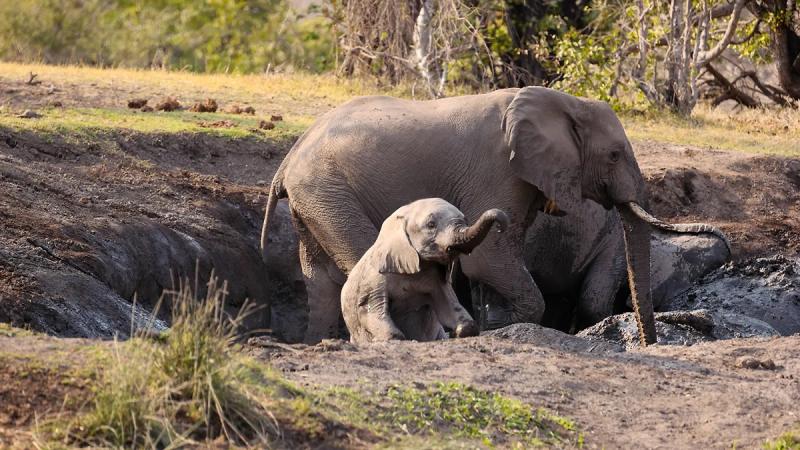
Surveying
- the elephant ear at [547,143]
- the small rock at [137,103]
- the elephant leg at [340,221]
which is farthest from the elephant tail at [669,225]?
the small rock at [137,103]

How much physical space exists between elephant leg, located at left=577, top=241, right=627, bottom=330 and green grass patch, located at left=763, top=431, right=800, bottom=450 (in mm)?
5811

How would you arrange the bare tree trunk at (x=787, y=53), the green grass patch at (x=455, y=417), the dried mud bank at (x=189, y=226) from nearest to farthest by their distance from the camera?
the green grass patch at (x=455, y=417), the dried mud bank at (x=189, y=226), the bare tree trunk at (x=787, y=53)

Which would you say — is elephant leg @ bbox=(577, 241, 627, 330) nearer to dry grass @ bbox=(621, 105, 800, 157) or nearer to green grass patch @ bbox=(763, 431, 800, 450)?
dry grass @ bbox=(621, 105, 800, 157)

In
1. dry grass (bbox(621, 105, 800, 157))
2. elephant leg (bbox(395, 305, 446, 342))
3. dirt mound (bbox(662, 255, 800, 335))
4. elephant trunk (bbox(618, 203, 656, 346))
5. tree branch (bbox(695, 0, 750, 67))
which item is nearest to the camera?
elephant leg (bbox(395, 305, 446, 342))

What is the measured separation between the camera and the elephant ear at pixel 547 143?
1142 cm

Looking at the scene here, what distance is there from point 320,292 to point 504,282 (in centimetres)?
148

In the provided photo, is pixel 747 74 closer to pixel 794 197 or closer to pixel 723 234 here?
pixel 794 197

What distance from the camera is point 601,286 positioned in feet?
43.9

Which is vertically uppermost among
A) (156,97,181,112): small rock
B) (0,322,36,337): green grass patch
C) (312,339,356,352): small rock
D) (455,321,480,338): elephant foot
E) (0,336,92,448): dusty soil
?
(0,336,92,448): dusty soil

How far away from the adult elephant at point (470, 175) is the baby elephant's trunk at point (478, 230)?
274cm

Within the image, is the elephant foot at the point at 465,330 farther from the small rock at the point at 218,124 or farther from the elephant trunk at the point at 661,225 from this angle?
the small rock at the point at 218,124

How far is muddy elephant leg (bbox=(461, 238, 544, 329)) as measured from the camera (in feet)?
37.9

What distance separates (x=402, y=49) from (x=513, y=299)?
10403mm

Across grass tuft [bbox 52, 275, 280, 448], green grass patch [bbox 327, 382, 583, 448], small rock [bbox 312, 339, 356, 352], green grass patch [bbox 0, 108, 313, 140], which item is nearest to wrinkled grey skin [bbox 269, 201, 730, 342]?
green grass patch [bbox 0, 108, 313, 140]
